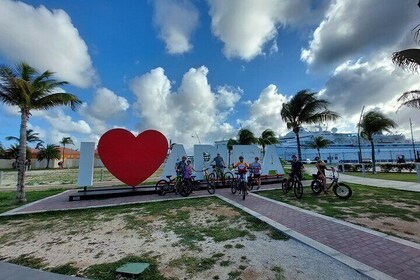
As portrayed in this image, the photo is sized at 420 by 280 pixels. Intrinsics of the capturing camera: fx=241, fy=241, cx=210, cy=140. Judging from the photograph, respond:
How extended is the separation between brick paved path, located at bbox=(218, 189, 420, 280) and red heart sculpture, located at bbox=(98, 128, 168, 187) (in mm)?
6640

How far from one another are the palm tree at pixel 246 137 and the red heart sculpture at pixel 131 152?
2629cm

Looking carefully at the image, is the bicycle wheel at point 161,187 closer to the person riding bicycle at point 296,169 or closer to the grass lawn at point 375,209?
the grass lawn at point 375,209

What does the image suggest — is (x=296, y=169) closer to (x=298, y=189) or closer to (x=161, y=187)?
(x=298, y=189)

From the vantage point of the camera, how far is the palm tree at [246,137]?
3719 cm

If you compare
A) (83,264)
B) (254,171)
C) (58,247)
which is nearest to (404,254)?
(83,264)

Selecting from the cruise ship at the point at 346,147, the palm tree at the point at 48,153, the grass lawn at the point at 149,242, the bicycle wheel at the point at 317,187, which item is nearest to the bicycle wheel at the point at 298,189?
the bicycle wheel at the point at 317,187

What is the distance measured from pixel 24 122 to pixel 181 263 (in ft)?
33.6

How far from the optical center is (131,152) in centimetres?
1159

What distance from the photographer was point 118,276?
3570mm

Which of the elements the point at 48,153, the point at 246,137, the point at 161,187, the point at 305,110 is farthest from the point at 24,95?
the point at 48,153

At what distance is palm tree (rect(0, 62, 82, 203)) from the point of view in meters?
9.68

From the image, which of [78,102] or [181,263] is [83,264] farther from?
[78,102]

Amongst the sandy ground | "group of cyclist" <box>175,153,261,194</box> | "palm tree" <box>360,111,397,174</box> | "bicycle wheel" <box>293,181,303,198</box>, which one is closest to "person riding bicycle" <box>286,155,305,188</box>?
"bicycle wheel" <box>293,181,303,198</box>

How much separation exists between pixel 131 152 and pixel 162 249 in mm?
7700
